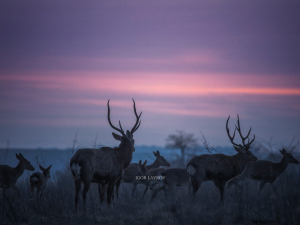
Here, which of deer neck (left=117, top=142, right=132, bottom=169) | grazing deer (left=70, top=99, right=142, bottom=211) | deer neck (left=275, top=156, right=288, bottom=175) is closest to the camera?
grazing deer (left=70, top=99, right=142, bottom=211)

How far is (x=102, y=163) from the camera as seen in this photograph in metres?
10.2

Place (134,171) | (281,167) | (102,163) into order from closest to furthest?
(102,163) < (281,167) < (134,171)

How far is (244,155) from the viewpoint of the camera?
13078 mm

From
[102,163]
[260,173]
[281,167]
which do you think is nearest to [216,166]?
[260,173]

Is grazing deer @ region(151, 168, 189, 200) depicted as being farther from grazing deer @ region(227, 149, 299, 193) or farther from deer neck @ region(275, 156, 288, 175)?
deer neck @ region(275, 156, 288, 175)

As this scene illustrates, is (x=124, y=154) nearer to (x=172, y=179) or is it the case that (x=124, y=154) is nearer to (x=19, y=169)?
(x=172, y=179)

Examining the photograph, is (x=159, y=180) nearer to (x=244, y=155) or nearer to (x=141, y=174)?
(x=141, y=174)

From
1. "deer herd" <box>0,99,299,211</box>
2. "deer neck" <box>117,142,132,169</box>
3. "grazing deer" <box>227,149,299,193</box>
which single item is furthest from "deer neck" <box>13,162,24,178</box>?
"grazing deer" <box>227,149,299,193</box>

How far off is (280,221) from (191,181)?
11.4 feet

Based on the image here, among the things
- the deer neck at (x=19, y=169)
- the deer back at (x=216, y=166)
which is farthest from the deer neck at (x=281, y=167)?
the deer neck at (x=19, y=169)

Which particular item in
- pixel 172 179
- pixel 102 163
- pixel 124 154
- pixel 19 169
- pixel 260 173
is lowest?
pixel 172 179

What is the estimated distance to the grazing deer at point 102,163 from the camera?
9578mm

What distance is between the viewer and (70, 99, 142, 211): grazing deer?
9578 mm

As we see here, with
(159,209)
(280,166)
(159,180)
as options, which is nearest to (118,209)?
(159,209)
